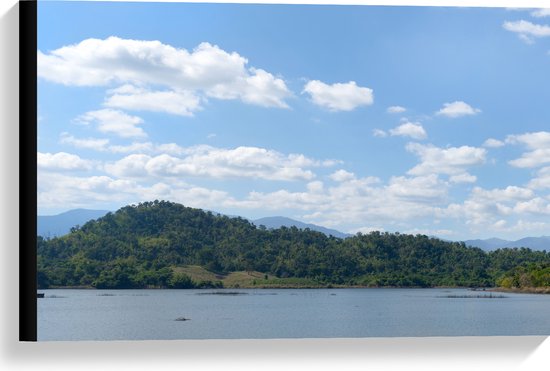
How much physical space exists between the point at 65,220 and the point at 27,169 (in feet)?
5.06

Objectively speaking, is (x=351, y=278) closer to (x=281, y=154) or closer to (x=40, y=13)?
(x=281, y=154)

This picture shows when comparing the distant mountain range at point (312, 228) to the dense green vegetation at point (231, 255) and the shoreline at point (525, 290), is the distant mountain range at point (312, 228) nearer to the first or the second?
the dense green vegetation at point (231, 255)

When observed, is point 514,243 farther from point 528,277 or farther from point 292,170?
point 292,170

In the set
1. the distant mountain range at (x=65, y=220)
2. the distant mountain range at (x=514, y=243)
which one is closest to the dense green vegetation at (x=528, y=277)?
the distant mountain range at (x=514, y=243)

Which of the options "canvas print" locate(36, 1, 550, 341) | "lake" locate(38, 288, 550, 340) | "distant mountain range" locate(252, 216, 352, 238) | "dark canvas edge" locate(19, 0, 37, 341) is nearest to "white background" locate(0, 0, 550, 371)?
"dark canvas edge" locate(19, 0, 37, 341)

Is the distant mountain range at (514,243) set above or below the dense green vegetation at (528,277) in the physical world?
above

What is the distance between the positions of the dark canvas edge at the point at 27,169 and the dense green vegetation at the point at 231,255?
1.68 m

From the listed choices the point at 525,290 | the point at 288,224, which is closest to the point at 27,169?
the point at 288,224

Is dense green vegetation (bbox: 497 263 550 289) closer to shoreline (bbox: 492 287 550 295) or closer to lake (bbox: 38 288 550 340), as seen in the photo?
shoreline (bbox: 492 287 550 295)

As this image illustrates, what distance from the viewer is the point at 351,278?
7.07 m

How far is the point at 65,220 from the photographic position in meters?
5.88

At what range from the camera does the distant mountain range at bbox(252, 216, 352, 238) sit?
668cm

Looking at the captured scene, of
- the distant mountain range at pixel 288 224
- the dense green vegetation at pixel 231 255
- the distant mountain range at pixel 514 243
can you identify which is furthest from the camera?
the distant mountain range at pixel 514 243

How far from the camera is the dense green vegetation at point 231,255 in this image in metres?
6.40
